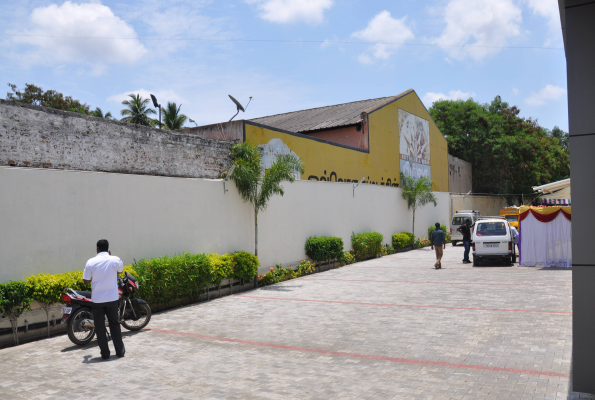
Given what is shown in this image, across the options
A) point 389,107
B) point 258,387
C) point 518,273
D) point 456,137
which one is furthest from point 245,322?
point 456,137

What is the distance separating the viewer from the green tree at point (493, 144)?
3991 cm

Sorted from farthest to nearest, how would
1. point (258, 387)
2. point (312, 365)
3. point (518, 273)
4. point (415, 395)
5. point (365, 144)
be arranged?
point (365, 144) → point (518, 273) → point (312, 365) → point (258, 387) → point (415, 395)

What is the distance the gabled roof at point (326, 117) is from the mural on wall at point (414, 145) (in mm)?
1721

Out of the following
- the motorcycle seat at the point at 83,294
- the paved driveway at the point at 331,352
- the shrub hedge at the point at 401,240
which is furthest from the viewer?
the shrub hedge at the point at 401,240

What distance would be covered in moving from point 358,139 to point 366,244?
5.78 metres

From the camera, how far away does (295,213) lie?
15.9 meters

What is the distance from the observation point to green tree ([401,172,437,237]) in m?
25.5

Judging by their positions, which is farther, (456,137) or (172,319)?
(456,137)

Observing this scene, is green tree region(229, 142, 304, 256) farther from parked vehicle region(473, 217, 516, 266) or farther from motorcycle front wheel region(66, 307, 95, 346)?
parked vehicle region(473, 217, 516, 266)

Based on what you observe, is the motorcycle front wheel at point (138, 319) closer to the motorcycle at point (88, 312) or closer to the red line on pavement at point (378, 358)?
the motorcycle at point (88, 312)

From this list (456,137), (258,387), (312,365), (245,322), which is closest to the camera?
(258,387)

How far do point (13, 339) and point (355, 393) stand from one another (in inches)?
224

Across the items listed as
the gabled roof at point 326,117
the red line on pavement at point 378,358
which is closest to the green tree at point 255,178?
the red line on pavement at point 378,358

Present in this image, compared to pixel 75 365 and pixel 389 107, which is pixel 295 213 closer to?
pixel 75 365
